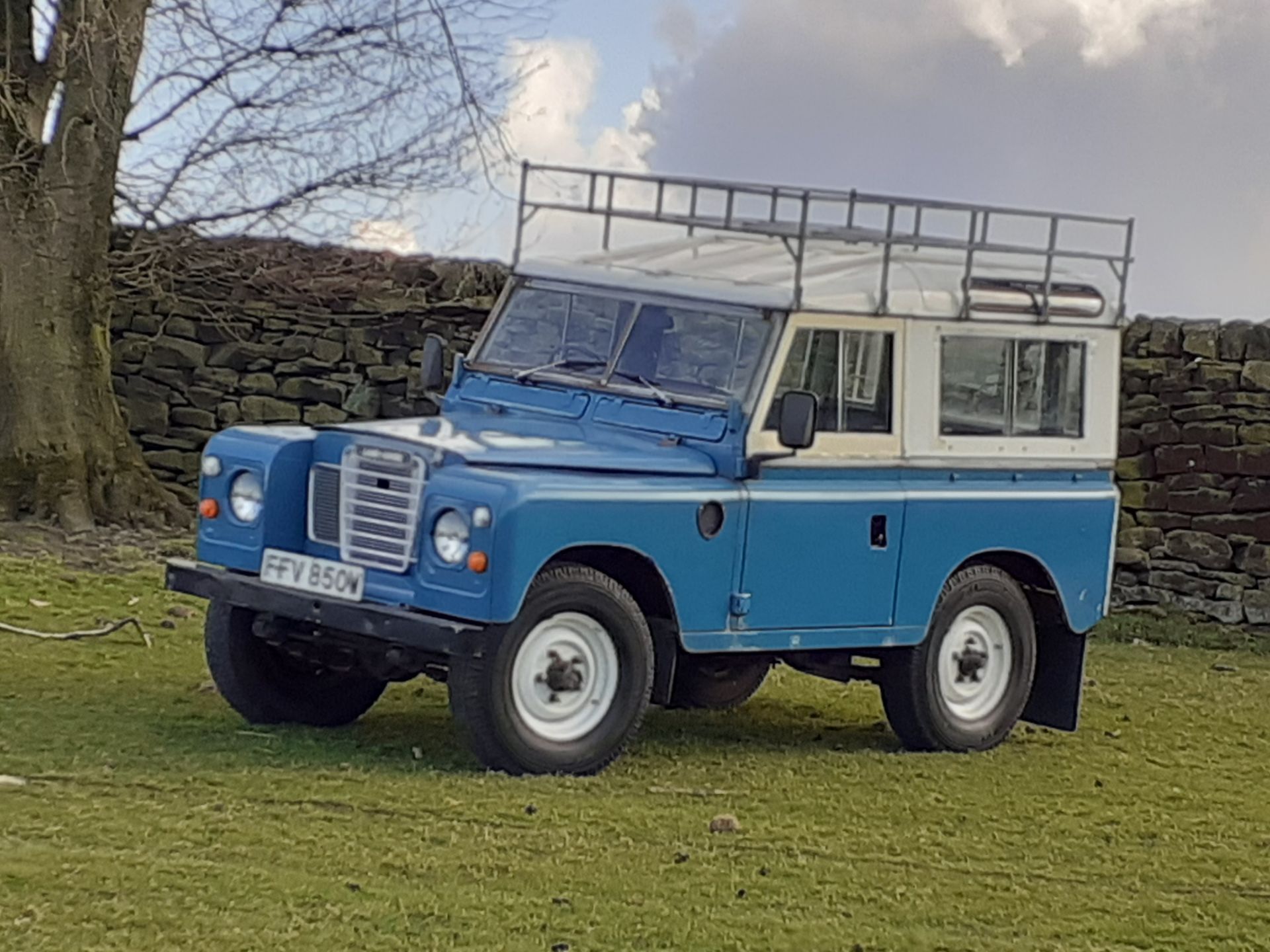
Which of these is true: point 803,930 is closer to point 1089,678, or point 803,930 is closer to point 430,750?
point 430,750

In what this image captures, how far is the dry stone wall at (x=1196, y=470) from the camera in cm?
1479

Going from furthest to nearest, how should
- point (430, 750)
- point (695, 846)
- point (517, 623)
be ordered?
point (430, 750)
point (517, 623)
point (695, 846)

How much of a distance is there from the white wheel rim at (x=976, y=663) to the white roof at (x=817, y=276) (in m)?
1.28

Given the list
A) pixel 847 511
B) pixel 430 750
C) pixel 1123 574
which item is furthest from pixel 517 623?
pixel 1123 574

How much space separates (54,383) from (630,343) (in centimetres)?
725

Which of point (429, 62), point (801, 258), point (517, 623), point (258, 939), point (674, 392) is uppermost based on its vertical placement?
point (429, 62)

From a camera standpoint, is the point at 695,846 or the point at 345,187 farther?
the point at 345,187

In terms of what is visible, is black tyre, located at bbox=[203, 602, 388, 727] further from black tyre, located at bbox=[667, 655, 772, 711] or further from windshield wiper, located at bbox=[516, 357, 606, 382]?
windshield wiper, located at bbox=[516, 357, 606, 382]

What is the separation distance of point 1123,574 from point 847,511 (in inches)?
267

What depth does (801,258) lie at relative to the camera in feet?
29.6

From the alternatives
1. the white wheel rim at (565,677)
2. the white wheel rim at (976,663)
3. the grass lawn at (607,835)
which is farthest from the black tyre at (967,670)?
the white wheel rim at (565,677)

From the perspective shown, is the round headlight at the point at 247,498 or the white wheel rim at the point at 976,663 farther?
the white wheel rim at the point at 976,663

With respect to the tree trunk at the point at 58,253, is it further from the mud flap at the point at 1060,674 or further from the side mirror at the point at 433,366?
the mud flap at the point at 1060,674

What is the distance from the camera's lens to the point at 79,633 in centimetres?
1109
